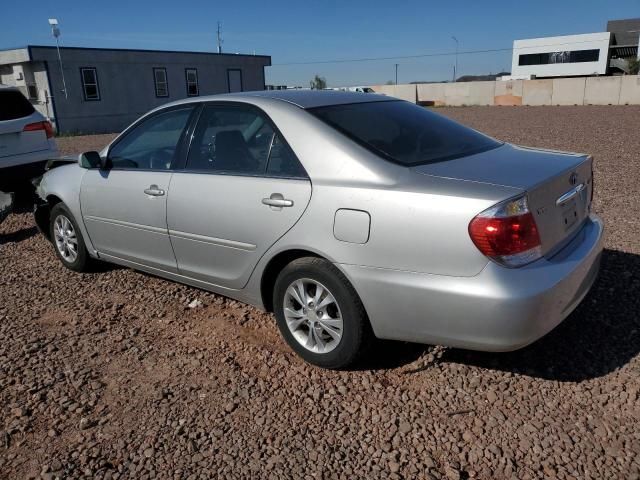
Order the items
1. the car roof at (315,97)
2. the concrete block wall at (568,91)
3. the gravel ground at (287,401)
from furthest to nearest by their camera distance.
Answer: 1. the concrete block wall at (568,91)
2. the car roof at (315,97)
3. the gravel ground at (287,401)

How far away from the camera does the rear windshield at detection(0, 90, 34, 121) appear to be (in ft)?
24.9

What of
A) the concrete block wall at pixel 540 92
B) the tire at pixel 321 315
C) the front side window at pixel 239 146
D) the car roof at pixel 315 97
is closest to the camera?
the tire at pixel 321 315

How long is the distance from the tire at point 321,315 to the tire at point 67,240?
8.14 feet

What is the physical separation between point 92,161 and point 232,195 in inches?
65.8

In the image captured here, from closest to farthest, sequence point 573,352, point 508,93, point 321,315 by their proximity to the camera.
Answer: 1. point 321,315
2. point 573,352
3. point 508,93

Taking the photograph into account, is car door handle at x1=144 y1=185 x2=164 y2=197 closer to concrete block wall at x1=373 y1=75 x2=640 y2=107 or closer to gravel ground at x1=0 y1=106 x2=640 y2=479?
gravel ground at x1=0 y1=106 x2=640 y2=479

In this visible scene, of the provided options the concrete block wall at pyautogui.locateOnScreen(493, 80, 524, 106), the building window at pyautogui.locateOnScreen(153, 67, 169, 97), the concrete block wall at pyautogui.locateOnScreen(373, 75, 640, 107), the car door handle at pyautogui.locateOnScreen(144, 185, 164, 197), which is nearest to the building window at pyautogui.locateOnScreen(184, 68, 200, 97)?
the building window at pyautogui.locateOnScreen(153, 67, 169, 97)

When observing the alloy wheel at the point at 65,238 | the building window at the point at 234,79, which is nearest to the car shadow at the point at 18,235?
the alloy wheel at the point at 65,238

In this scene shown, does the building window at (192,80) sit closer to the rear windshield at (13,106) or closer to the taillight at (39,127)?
the taillight at (39,127)

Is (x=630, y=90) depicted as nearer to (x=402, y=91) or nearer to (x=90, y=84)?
(x=402, y=91)

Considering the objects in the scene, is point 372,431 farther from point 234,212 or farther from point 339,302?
point 234,212

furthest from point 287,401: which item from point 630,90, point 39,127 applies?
point 630,90

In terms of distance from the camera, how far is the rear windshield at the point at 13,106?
7578mm

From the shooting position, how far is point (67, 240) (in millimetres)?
5180
